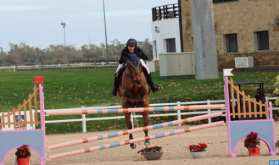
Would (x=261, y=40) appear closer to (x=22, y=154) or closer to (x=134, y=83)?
(x=134, y=83)

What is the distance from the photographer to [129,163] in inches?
324

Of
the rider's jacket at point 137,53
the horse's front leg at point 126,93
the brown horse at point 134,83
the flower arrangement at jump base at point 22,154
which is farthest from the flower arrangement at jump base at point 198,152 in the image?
the flower arrangement at jump base at point 22,154

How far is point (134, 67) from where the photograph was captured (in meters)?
9.34

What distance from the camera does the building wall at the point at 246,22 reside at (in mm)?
29531

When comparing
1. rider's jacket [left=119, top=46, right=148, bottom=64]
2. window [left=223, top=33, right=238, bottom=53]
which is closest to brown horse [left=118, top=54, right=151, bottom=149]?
rider's jacket [left=119, top=46, right=148, bottom=64]

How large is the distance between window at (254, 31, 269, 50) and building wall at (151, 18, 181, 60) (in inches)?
276

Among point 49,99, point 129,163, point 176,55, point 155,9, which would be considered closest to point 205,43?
point 176,55

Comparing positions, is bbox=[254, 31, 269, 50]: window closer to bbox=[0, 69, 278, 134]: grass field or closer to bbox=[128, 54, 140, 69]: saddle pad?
bbox=[0, 69, 278, 134]: grass field

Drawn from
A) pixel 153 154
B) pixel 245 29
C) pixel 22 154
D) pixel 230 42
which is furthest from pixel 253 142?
pixel 230 42

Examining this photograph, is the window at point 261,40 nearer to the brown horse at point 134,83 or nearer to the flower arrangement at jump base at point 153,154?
the brown horse at point 134,83

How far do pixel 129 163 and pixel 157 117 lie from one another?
1060 centimetres

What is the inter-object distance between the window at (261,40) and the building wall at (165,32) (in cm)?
701

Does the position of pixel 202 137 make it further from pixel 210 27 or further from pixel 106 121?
pixel 210 27

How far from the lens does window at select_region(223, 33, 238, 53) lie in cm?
3167
